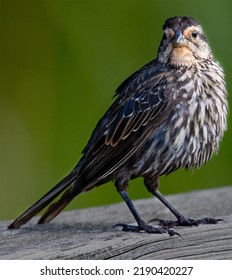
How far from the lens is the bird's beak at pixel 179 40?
219 inches

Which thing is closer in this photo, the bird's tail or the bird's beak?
the bird's tail

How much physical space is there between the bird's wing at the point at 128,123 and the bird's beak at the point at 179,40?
6.3 inches

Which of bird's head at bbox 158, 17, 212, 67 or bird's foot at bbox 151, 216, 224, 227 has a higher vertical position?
bird's head at bbox 158, 17, 212, 67

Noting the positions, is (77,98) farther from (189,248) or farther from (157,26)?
(189,248)

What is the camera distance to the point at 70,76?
6750 mm

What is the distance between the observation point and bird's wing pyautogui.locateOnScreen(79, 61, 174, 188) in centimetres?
539

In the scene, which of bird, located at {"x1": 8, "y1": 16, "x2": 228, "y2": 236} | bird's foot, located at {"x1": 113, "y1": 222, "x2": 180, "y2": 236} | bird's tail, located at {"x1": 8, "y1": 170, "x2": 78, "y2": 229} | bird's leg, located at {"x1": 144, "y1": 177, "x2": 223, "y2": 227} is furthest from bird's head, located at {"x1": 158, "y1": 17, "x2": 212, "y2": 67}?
bird's foot, located at {"x1": 113, "y1": 222, "x2": 180, "y2": 236}

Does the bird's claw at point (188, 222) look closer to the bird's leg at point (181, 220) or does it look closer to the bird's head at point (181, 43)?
the bird's leg at point (181, 220)

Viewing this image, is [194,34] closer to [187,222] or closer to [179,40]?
[179,40]

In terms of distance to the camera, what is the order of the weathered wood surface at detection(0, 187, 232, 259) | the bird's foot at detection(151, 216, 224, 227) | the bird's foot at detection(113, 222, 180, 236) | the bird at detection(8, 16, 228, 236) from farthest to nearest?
the bird at detection(8, 16, 228, 236) < the bird's foot at detection(151, 216, 224, 227) < the bird's foot at detection(113, 222, 180, 236) < the weathered wood surface at detection(0, 187, 232, 259)

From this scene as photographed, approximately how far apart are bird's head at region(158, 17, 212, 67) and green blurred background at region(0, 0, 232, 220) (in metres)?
1.06

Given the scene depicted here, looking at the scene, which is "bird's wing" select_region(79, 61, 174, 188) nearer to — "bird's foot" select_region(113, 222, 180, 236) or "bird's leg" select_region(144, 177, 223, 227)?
"bird's leg" select_region(144, 177, 223, 227)

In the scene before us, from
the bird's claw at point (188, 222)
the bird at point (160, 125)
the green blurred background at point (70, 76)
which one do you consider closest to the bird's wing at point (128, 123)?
the bird at point (160, 125)
